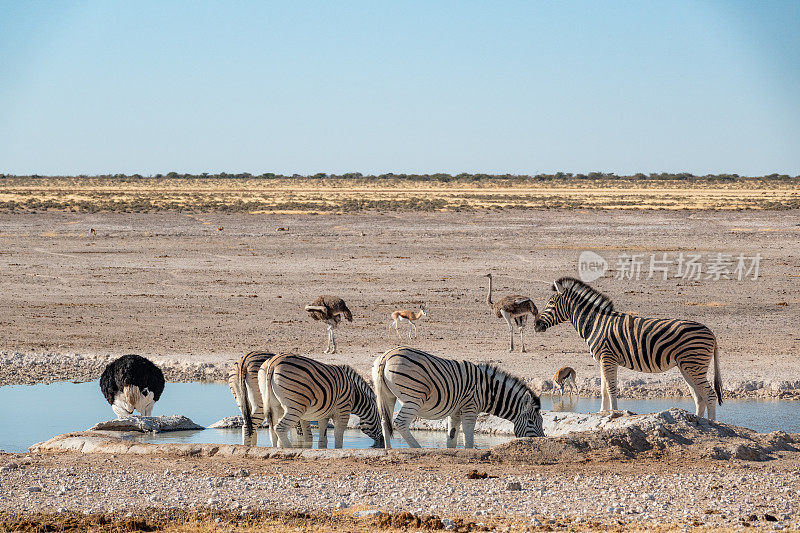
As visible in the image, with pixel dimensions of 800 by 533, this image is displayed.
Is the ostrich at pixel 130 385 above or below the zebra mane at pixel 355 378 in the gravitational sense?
below

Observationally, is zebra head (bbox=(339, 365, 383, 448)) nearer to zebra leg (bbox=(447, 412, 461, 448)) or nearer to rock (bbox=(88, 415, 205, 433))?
zebra leg (bbox=(447, 412, 461, 448))

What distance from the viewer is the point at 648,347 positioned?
471 inches

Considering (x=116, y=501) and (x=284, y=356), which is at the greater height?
(x=284, y=356)

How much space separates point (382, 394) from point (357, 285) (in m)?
15.0

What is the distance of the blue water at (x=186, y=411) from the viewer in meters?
12.2

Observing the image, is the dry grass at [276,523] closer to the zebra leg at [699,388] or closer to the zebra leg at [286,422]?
the zebra leg at [286,422]

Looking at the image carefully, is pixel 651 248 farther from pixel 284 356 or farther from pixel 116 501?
pixel 116 501

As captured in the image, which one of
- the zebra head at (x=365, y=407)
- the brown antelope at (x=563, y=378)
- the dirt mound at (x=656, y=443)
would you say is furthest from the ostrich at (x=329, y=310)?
the dirt mound at (x=656, y=443)

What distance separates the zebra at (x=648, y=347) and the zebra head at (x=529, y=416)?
4.16 feet

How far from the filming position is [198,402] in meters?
14.3

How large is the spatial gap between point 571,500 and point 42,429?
23.0 feet

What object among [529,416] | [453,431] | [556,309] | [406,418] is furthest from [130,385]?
[556,309]

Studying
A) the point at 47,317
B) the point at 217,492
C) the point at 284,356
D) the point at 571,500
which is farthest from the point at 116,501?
the point at 47,317

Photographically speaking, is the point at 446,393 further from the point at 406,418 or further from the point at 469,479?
the point at 469,479
